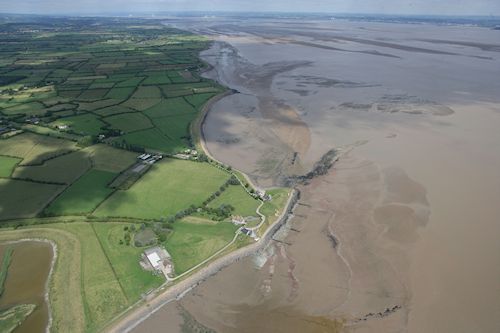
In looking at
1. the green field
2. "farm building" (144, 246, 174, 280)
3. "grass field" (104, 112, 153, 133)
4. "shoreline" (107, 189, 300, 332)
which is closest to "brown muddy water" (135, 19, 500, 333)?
"shoreline" (107, 189, 300, 332)

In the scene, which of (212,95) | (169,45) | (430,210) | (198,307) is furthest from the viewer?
(169,45)

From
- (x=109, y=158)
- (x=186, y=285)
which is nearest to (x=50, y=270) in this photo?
(x=186, y=285)

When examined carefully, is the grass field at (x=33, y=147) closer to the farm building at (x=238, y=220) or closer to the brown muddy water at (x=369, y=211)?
the brown muddy water at (x=369, y=211)

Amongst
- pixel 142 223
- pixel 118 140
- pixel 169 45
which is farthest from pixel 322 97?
pixel 169 45

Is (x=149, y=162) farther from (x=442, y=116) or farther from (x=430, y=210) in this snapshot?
(x=442, y=116)

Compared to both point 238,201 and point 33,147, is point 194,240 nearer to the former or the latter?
point 238,201
